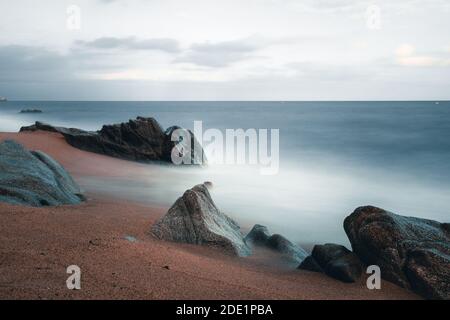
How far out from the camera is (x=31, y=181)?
28.1ft

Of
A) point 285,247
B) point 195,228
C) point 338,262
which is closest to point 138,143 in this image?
point 285,247

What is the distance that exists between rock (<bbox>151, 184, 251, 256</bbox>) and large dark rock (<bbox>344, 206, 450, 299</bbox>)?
186 centimetres

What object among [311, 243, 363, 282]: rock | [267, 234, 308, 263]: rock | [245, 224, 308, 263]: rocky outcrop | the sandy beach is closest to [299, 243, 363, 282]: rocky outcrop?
[311, 243, 363, 282]: rock

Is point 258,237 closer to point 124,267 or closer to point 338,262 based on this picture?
point 338,262

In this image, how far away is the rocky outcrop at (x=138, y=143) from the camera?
63.4 feet

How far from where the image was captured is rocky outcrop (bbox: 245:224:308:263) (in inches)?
314

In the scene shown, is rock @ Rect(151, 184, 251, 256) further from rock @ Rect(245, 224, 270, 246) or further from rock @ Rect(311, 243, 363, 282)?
rock @ Rect(311, 243, 363, 282)

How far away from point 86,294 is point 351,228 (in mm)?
4163

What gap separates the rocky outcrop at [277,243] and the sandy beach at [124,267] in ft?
1.21

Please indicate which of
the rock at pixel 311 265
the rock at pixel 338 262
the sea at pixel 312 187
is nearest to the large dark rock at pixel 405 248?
the rock at pixel 338 262

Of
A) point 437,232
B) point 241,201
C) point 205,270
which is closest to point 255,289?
point 205,270

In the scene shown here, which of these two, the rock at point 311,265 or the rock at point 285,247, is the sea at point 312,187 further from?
the rock at point 311,265

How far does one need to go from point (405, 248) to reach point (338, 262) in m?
0.91

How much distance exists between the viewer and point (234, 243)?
291 inches
